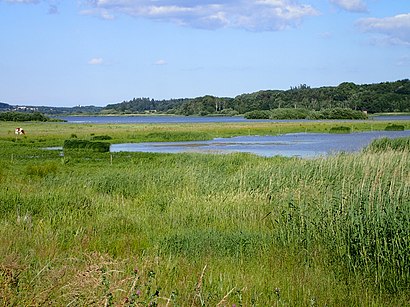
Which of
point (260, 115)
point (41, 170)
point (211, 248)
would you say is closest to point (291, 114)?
point (260, 115)

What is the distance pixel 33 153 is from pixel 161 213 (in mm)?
29574

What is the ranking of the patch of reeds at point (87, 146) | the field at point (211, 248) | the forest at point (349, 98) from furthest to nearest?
the forest at point (349, 98) → the patch of reeds at point (87, 146) → the field at point (211, 248)

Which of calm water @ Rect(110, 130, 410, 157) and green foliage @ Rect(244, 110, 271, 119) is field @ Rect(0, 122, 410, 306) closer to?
calm water @ Rect(110, 130, 410, 157)

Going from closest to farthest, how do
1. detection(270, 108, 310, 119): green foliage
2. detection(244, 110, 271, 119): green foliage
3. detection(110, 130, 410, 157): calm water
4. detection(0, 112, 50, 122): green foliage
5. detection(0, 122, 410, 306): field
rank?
detection(0, 122, 410, 306): field, detection(110, 130, 410, 157): calm water, detection(0, 112, 50, 122): green foliage, detection(270, 108, 310, 119): green foliage, detection(244, 110, 271, 119): green foliage

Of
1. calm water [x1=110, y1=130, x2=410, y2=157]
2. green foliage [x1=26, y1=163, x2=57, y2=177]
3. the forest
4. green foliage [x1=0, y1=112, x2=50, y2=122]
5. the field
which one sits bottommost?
calm water [x1=110, y1=130, x2=410, y2=157]

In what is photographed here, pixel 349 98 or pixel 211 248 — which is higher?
pixel 349 98

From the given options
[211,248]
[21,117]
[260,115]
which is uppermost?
[21,117]

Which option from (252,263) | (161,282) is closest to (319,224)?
(252,263)

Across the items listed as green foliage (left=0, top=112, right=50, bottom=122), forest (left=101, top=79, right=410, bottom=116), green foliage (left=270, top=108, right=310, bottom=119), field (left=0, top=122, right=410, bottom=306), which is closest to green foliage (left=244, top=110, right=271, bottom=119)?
green foliage (left=270, top=108, right=310, bottom=119)

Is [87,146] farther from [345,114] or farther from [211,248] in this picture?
[345,114]

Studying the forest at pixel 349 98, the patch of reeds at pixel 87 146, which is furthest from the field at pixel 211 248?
the forest at pixel 349 98

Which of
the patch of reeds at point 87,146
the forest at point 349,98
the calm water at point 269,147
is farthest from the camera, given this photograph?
the forest at point 349,98

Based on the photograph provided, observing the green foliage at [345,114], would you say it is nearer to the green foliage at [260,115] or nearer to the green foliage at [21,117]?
the green foliage at [260,115]

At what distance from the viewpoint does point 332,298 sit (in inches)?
308
